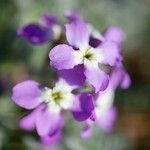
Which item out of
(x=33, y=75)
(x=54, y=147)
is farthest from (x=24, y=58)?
(x=54, y=147)

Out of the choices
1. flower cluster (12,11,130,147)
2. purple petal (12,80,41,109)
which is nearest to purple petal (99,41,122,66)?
flower cluster (12,11,130,147)

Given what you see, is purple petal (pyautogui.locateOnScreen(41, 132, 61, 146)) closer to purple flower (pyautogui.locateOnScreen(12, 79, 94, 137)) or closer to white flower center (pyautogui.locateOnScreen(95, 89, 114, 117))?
purple flower (pyautogui.locateOnScreen(12, 79, 94, 137))

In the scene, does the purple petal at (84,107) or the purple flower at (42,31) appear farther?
the purple flower at (42,31)

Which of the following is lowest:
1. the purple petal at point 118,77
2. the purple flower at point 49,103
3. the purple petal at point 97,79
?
the purple flower at point 49,103

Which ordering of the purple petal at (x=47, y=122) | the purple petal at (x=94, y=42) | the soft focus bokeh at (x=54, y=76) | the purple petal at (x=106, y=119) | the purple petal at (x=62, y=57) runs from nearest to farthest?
the purple petal at (x=62, y=57), the purple petal at (x=47, y=122), the purple petal at (x=94, y=42), the purple petal at (x=106, y=119), the soft focus bokeh at (x=54, y=76)

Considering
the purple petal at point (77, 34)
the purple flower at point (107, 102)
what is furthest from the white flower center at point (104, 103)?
the purple petal at point (77, 34)

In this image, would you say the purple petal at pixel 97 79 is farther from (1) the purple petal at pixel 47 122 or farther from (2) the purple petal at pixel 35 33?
(2) the purple petal at pixel 35 33

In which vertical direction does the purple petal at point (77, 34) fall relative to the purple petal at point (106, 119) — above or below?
above
